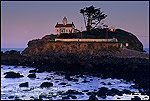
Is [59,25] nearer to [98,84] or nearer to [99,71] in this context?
[99,71]

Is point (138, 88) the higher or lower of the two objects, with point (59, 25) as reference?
lower

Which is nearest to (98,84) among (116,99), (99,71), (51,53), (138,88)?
(138,88)

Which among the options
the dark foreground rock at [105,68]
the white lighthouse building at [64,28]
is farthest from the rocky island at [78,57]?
the white lighthouse building at [64,28]

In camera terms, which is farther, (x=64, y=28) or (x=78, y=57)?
(x=64, y=28)

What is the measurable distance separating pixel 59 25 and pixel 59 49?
2961 centimetres

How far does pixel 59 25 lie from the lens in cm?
9481

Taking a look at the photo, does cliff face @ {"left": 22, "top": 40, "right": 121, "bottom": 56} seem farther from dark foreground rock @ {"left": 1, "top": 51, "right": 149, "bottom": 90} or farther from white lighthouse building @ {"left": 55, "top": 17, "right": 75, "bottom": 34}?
white lighthouse building @ {"left": 55, "top": 17, "right": 75, "bottom": 34}

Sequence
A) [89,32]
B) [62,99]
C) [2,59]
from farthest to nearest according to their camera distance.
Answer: [89,32], [2,59], [62,99]

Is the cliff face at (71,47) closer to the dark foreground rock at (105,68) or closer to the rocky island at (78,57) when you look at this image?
the rocky island at (78,57)

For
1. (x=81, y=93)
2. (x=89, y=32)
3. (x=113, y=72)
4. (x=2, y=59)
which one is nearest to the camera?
(x=81, y=93)

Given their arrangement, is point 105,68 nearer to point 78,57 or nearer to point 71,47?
point 78,57

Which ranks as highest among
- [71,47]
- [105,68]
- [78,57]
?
[71,47]

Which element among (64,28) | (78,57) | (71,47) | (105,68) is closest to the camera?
(105,68)

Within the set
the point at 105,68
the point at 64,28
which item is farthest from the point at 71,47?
the point at 105,68
